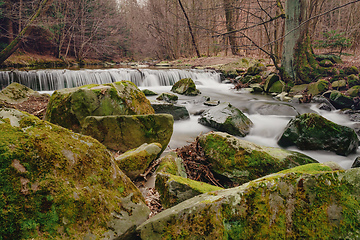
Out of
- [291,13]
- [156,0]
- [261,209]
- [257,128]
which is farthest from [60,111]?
[156,0]

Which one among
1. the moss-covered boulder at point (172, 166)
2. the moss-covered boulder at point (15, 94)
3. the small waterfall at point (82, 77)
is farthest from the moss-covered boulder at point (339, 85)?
the moss-covered boulder at point (15, 94)

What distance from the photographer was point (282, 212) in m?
1.42

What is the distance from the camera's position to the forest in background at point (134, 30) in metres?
16.9

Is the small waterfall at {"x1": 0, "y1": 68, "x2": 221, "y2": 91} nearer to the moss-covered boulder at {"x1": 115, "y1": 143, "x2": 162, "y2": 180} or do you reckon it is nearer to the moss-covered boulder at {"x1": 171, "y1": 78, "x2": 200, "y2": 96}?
the moss-covered boulder at {"x1": 171, "y1": 78, "x2": 200, "y2": 96}

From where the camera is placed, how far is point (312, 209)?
1397 millimetres

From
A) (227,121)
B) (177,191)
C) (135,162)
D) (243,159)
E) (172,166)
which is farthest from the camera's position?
(227,121)

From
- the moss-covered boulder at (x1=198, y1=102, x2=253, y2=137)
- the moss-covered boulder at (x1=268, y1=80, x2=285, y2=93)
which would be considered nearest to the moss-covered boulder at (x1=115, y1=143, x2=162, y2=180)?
the moss-covered boulder at (x1=198, y1=102, x2=253, y2=137)

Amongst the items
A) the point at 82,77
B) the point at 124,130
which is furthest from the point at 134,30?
the point at 124,130

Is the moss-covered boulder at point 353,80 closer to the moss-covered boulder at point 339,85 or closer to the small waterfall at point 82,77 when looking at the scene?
the moss-covered boulder at point 339,85

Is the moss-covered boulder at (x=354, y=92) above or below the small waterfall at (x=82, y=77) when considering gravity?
below

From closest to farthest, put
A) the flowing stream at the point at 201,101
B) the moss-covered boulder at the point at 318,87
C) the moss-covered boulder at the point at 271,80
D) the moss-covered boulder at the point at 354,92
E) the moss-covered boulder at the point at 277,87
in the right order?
the flowing stream at the point at 201,101
the moss-covered boulder at the point at 354,92
the moss-covered boulder at the point at 318,87
the moss-covered boulder at the point at 277,87
the moss-covered boulder at the point at 271,80

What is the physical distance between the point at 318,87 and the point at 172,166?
1071cm

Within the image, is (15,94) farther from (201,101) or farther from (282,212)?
(282,212)

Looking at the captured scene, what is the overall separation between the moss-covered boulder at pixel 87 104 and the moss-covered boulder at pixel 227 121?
2.60 metres
